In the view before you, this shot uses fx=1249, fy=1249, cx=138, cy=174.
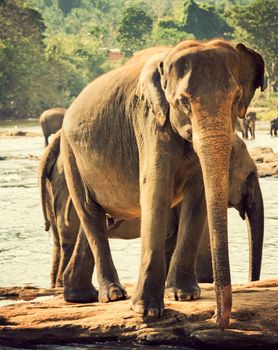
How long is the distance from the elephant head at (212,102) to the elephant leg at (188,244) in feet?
1.76

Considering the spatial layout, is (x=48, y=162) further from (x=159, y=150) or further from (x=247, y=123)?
(x=247, y=123)

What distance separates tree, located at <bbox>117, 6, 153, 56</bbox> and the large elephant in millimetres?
87778

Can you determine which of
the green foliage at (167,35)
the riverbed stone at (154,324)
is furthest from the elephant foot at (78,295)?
the green foliage at (167,35)

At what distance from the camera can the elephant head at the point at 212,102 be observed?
20.7ft

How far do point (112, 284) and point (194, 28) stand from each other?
297ft

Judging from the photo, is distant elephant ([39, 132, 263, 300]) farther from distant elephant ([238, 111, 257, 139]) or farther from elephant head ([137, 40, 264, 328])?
distant elephant ([238, 111, 257, 139])

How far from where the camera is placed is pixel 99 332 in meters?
7.11

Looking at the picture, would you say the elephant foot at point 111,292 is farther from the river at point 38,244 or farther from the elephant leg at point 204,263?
the elephant leg at point 204,263

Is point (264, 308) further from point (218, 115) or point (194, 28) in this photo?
point (194, 28)

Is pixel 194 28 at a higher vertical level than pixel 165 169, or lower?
lower

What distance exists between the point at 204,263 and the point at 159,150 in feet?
7.17

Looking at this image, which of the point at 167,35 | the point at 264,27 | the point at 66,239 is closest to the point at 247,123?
the point at 264,27

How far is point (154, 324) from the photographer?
7.05 meters

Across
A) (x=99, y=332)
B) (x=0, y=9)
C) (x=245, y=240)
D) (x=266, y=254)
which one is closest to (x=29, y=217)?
(x=245, y=240)
